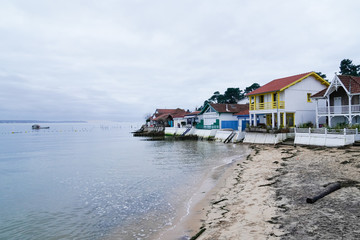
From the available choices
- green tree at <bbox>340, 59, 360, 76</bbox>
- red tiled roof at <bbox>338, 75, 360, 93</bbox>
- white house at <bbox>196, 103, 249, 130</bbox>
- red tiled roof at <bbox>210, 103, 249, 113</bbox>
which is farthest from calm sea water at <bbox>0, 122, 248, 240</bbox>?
green tree at <bbox>340, 59, 360, 76</bbox>

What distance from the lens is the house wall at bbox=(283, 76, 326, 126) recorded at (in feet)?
105

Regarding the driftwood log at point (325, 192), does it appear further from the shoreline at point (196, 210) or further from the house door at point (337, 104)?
the house door at point (337, 104)

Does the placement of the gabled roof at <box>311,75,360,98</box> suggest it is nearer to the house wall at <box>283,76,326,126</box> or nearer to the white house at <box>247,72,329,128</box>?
the white house at <box>247,72,329,128</box>

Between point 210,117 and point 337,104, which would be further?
point 210,117

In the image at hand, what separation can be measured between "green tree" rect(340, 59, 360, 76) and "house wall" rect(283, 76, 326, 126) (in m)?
20.2

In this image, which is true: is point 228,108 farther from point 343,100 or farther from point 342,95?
point 343,100

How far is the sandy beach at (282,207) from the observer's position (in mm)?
6512

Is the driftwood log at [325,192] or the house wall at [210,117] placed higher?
the house wall at [210,117]

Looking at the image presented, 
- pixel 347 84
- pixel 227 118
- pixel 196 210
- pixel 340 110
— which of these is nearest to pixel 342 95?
pixel 347 84

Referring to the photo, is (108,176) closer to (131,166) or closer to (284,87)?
(131,166)

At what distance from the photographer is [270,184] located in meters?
11.8

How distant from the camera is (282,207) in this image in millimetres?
8445

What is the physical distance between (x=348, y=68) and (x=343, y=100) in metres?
27.6

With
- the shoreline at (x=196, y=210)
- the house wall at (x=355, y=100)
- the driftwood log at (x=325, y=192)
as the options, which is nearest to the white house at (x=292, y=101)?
the house wall at (x=355, y=100)
